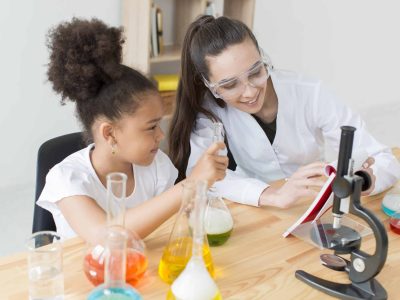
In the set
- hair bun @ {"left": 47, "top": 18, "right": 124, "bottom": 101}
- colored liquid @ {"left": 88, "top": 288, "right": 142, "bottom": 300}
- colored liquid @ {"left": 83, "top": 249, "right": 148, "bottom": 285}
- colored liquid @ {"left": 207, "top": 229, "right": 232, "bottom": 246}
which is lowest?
colored liquid @ {"left": 207, "top": 229, "right": 232, "bottom": 246}

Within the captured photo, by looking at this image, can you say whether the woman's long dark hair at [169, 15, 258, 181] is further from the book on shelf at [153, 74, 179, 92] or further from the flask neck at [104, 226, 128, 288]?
the book on shelf at [153, 74, 179, 92]

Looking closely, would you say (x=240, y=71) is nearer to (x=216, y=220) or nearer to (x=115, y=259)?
(x=216, y=220)

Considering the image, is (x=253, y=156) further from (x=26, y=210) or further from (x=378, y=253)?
(x=26, y=210)

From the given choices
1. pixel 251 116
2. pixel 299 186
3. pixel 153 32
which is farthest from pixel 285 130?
pixel 153 32

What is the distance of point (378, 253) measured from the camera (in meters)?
1.07

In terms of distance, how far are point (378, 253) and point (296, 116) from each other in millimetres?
898

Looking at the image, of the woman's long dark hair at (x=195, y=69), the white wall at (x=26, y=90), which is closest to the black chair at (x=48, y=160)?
the woman's long dark hair at (x=195, y=69)

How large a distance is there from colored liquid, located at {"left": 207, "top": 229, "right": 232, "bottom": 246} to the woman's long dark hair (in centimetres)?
59

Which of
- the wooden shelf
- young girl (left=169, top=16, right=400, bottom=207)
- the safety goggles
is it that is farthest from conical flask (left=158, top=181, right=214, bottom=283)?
the wooden shelf

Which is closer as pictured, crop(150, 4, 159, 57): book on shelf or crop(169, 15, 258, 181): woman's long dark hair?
crop(169, 15, 258, 181): woman's long dark hair

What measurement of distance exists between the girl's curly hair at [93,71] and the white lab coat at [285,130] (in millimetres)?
455

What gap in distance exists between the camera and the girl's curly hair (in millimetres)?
1369

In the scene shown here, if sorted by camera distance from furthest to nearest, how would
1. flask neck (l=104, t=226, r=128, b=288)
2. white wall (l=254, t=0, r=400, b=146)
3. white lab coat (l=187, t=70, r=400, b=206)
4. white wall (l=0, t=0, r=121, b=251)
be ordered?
white wall (l=254, t=0, r=400, b=146) < white wall (l=0, t=0, r=121, b=251) < white lab coat (l=187, t=70, r=400, b=206) < flask neck (l=104, t=226, r=128, b=288)

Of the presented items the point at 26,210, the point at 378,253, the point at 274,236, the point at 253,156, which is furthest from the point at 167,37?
the point at 378,253
